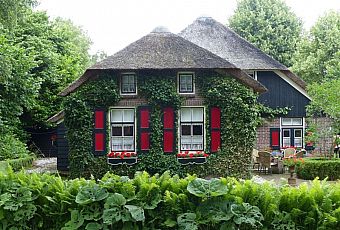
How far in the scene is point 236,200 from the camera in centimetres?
490

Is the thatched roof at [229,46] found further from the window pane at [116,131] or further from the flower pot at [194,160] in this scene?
the window pane at [116,131]

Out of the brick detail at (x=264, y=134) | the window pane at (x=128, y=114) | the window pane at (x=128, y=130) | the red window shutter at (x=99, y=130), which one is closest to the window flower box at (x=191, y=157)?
the window pane at (x=128, y=130)

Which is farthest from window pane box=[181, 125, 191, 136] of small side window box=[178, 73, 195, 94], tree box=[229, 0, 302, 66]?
tree box=[229, 0, 302, 66]

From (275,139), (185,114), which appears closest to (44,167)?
(185,114)

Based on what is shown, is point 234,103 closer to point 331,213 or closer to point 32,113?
point 331,213

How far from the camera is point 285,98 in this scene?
2475cm

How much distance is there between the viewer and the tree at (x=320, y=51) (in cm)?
3469

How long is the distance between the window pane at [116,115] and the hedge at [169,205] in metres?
11.8

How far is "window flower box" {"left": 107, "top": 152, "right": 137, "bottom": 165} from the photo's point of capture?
16906 millimetres

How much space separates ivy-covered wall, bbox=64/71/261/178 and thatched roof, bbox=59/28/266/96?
1.22 ft

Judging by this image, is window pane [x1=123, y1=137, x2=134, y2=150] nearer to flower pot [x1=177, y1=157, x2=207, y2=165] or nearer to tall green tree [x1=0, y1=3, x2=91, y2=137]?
flower pot [x1=177, y1=157, x2=207, y2=165]

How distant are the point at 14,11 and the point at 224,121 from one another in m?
8.37

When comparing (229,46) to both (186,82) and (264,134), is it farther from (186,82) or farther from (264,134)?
(186,82)

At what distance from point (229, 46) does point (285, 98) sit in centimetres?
408
